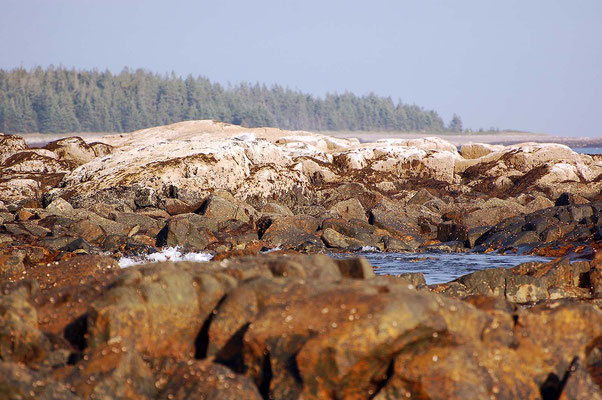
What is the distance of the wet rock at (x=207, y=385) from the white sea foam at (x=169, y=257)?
10.7 metres

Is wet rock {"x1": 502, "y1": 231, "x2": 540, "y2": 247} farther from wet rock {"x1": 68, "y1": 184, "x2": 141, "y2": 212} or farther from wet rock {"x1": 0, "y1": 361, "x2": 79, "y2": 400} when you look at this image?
wet rock {"x1": 0, "y1": 361, "x2": 79, "y2": 400}

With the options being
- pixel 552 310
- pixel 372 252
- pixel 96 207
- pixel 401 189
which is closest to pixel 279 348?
pixel 552 310

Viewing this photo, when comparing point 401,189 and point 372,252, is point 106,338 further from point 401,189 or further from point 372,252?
point 401,189

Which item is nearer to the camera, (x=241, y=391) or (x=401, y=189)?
(x=241, y=391)

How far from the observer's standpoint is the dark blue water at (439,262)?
647 inches

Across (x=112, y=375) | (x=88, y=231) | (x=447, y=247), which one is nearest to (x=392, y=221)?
(x=447, y=247)

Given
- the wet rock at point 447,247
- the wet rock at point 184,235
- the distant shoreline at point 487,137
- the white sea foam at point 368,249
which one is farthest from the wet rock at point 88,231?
the distant shoreline at point 487,137

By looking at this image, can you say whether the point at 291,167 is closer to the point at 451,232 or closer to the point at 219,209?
the point at 219,209

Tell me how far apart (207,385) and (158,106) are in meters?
155

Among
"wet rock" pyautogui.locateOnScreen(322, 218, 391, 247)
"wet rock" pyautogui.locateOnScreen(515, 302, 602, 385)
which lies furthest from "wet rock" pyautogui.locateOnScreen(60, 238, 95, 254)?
"wet rock" pyautogui.locateOnScreen(515, 302, 602, 385)

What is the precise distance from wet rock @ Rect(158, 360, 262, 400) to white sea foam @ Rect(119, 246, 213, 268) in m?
10.7

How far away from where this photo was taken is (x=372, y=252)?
19578 millimetres

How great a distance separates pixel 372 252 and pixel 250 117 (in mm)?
132499

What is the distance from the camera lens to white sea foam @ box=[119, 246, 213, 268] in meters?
16.7
